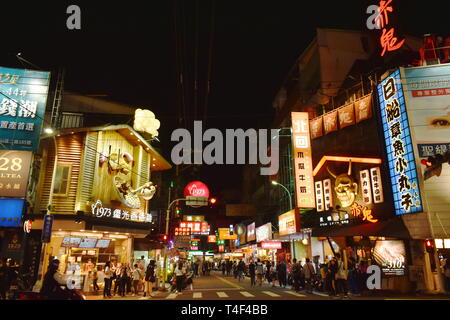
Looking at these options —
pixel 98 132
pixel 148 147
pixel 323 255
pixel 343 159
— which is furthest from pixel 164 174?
pixel 343 159

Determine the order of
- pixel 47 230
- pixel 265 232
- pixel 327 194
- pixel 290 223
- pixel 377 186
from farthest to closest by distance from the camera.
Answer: pixel 265 232, pixel 290 223, pixel 327 194, pixel 377 186, pixel 47 230

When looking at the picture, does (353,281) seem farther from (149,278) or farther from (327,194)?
(149,278)

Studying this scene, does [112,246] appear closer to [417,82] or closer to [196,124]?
[196,124]

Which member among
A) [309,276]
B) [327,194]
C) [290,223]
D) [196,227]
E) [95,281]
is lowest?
[95,281]

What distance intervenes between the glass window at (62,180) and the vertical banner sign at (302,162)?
47.6 ft

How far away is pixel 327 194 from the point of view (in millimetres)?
21234

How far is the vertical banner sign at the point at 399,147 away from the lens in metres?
15.6

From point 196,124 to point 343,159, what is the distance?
11.5 meters

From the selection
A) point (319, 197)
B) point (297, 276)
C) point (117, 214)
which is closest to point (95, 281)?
point (117, 214)

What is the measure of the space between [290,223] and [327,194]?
374 centimetres

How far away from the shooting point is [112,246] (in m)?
23.2

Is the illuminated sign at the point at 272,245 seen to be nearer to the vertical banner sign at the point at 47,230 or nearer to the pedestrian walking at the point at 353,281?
the pedestrian walking at the point at 353,281

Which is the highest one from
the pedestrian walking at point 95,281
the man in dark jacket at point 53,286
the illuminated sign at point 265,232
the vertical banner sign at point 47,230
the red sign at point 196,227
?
the red sign at point 196,227

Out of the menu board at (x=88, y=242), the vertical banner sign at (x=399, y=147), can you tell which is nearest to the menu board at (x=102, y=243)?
the menu board at (x=88, y=242)
